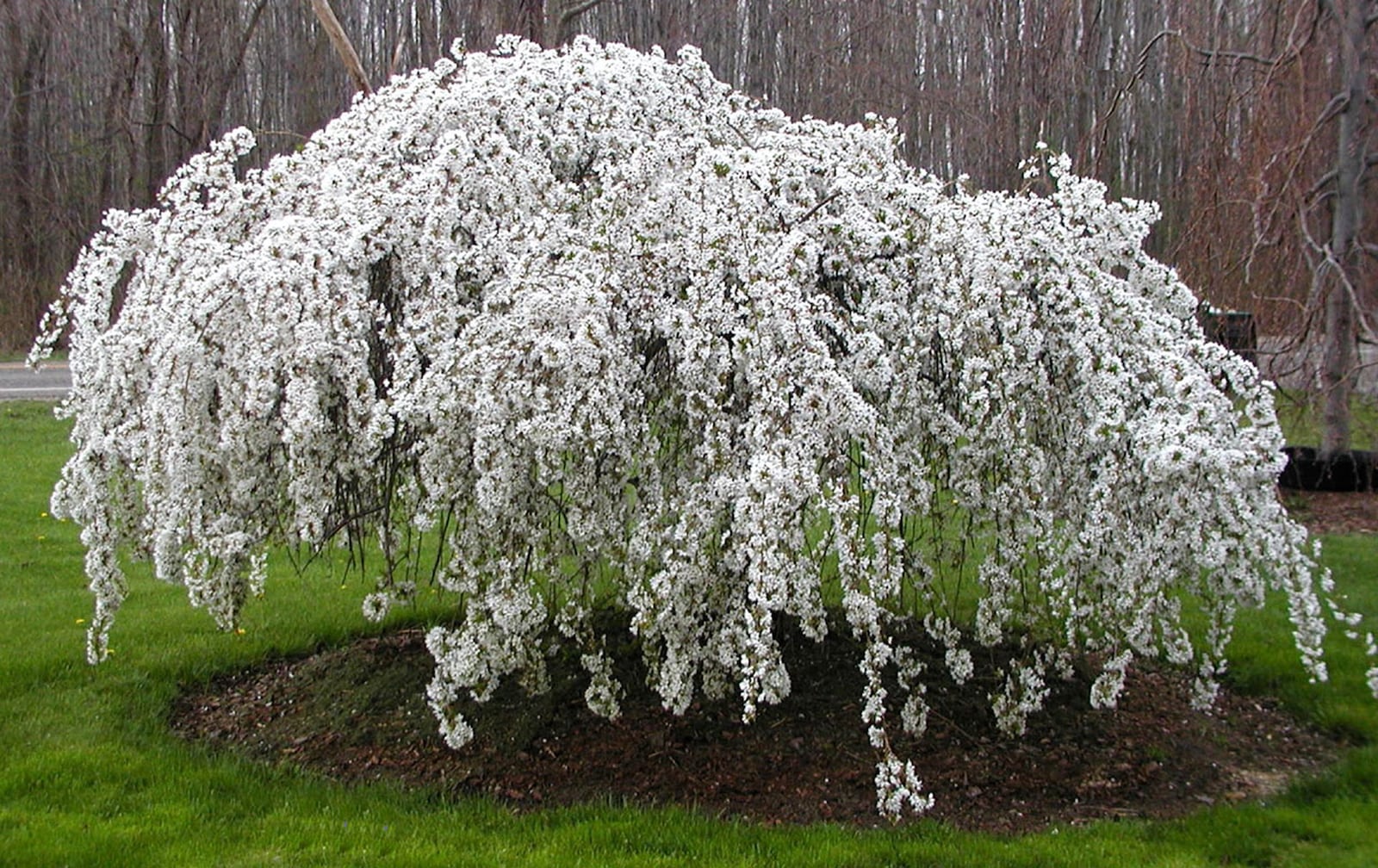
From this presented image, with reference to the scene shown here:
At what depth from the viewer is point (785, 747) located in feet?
14.1

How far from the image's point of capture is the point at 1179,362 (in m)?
3.54

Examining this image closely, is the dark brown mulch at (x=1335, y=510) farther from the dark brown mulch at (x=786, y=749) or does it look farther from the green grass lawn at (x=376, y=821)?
the dark brown mulch at (x=786, y=749)

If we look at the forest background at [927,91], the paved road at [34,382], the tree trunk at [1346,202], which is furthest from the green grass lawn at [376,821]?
the paved road at [34,382]

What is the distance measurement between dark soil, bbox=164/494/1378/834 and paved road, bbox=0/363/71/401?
10176mm

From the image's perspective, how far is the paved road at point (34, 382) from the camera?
13766mm

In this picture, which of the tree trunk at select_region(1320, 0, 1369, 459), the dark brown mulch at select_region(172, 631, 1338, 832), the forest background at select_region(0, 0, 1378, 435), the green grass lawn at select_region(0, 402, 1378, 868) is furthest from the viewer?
the forest background at select_region(0, 0, 1378, 435)

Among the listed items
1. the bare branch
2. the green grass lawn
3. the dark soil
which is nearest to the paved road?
the bare branch

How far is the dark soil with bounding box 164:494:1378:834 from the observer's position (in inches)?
160

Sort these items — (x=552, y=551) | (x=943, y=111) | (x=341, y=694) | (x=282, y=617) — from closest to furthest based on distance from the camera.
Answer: (x=552, y=551) < (x=341, y=694) < (x=282, y=617) < (x=943, y=111)

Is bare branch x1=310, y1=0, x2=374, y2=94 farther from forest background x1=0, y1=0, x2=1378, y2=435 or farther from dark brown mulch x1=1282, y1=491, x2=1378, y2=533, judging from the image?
dark brown mulch x1=1282, y1=491, x2=1378, y2=533

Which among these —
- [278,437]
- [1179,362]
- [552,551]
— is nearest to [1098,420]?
[1179,362]

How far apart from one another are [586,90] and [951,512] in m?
2.18

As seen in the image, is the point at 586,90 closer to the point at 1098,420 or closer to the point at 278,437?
the point at 278,437

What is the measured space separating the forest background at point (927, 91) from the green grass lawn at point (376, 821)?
3634 mm
